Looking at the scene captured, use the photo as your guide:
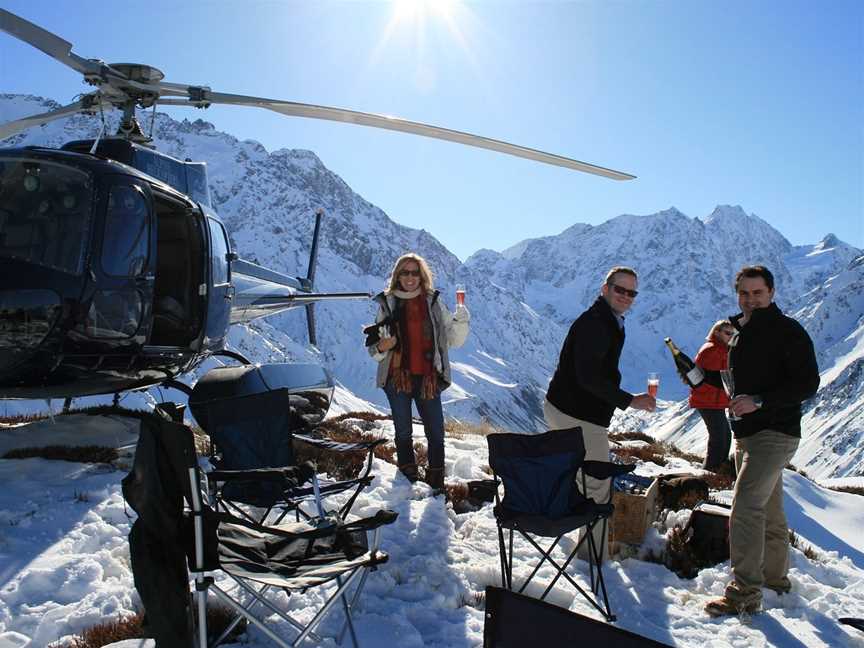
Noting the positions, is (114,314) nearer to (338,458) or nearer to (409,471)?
(338,458)

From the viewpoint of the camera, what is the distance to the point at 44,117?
21.1 ft

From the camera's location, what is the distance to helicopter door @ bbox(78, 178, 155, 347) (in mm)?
4973

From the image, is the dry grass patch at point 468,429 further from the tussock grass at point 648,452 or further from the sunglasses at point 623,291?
the sunglasses at point 623,291

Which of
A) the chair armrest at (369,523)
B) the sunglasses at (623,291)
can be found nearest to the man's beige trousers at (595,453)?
the sunglasses at (623,291)

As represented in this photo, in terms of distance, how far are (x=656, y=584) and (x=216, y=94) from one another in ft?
20.3

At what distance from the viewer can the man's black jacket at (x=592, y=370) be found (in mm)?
4309

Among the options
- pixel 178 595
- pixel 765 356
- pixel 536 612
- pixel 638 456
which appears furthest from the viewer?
pixel 638 456

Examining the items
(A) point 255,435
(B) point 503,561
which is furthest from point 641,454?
(A) point 255,435

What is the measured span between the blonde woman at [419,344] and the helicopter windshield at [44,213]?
2590 millimetres

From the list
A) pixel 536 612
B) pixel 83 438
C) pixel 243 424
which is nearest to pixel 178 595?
pixel 536 612

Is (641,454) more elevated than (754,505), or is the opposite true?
(754,505)

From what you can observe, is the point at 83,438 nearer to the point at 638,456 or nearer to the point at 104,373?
the point at 104,373

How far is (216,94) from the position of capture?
21.6 ft

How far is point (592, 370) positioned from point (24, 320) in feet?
13.7
